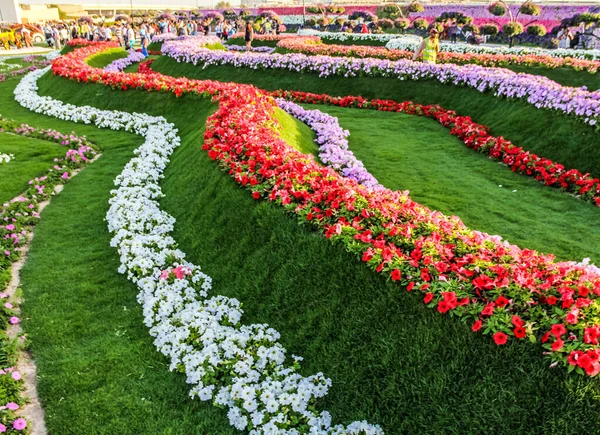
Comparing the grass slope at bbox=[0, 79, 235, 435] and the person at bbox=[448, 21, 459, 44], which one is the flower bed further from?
the grass slope at bbox=[0, 79, 235, 435]

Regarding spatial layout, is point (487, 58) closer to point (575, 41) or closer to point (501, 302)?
point (501, 302)

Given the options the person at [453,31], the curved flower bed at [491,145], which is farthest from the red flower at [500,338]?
the person at [453,31]

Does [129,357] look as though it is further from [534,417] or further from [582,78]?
[582,78]

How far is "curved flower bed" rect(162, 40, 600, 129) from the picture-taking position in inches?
447

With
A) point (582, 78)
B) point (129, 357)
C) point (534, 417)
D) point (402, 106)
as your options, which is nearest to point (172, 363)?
point (129, 357)

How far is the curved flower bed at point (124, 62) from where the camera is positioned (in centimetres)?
2619

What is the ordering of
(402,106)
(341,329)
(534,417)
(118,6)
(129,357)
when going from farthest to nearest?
(118,6)
(402,106)
(129,357)
(341,329)
(534,417)

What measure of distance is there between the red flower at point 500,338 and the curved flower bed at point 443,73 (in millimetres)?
8926

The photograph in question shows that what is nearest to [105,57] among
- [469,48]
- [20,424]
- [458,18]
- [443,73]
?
[443,73]

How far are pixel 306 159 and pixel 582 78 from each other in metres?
16.0

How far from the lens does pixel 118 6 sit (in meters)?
114

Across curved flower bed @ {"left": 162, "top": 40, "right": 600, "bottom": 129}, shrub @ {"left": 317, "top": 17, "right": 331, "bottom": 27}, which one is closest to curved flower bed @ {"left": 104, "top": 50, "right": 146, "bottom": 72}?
curved flower bed @ {"left": 162, "top": 40, "right": 600, "bottom": 129}

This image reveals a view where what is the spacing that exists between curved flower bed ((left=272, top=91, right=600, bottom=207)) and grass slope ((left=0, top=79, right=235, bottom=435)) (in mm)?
8490

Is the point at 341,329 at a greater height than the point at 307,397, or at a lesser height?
greater
